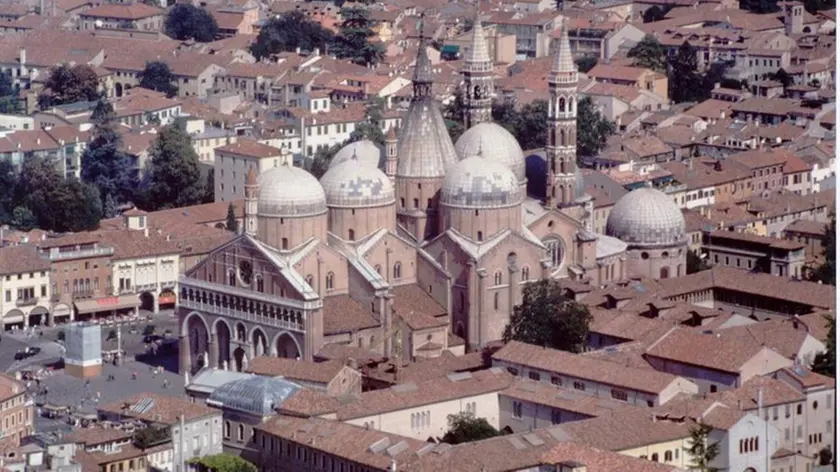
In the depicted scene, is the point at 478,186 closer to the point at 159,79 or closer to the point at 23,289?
the point at 23,289

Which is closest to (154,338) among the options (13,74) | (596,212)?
(596,212)

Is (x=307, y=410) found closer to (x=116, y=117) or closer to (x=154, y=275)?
(x=154, y=275)

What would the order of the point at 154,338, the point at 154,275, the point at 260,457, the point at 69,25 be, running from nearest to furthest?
1. the point at 260,457
2. the point at 154,338
3. the point at 154,275
4. the point at 69,25

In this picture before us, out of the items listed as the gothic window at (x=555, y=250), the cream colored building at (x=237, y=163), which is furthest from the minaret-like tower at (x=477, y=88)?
the cream colored building at (x=237, y=163)

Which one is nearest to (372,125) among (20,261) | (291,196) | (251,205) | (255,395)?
(20,261)

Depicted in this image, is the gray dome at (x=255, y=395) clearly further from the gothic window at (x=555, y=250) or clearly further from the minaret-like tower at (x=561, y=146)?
the minaret-like tower at (x=561, y=146)

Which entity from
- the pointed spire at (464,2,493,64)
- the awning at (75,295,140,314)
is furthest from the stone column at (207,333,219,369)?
the pointed spire at (464,2,493,64)

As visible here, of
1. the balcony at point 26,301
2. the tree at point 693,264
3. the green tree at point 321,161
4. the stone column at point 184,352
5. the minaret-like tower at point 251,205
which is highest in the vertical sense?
the minaret-like tower at point 251,205
